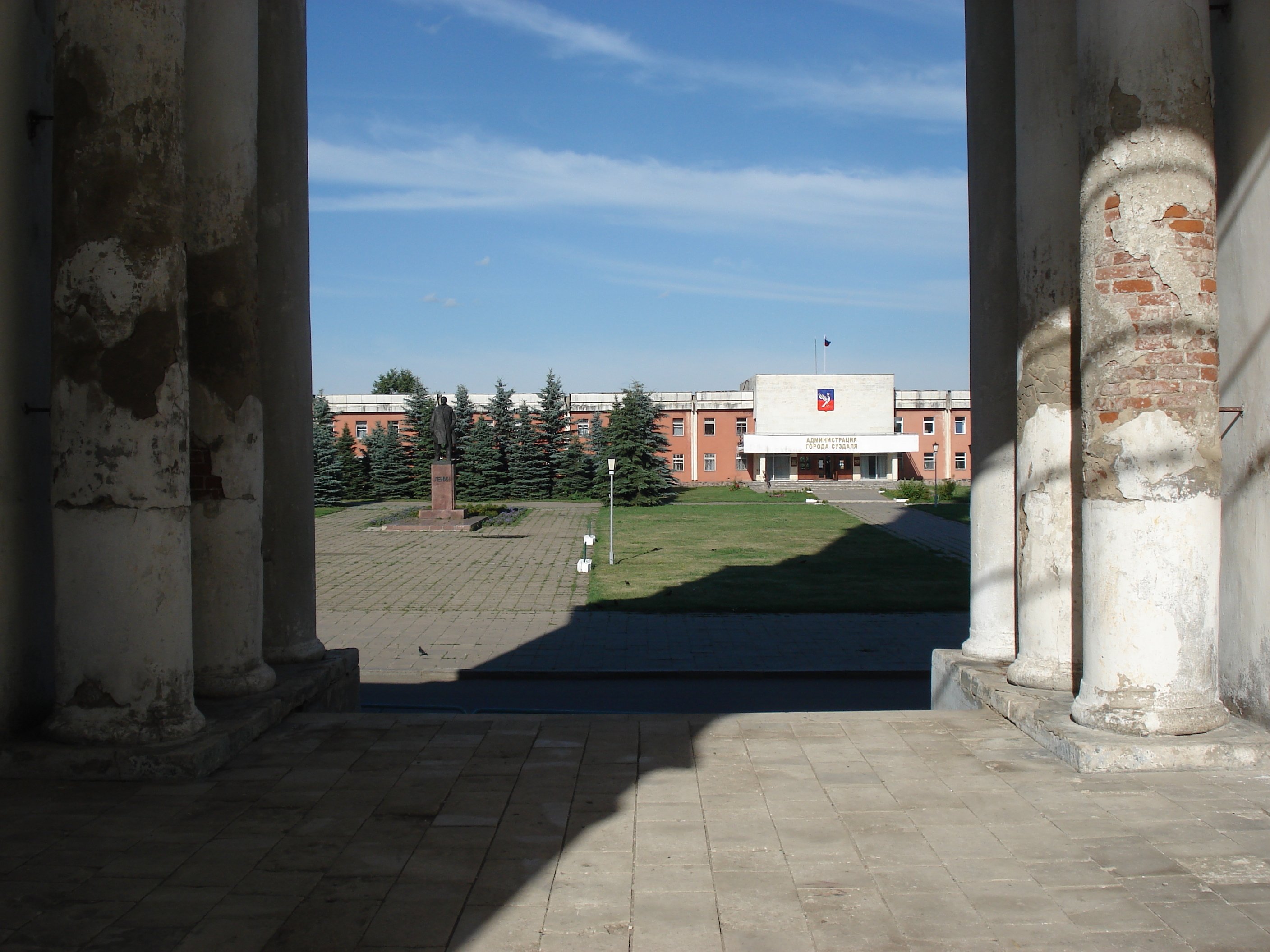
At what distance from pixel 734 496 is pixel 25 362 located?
4568cm

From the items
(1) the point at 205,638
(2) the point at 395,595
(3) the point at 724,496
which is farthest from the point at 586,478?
(1) the point at 205,638

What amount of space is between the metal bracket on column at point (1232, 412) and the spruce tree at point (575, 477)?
45724 mm

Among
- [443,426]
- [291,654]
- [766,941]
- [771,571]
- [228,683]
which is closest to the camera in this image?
[766,941]

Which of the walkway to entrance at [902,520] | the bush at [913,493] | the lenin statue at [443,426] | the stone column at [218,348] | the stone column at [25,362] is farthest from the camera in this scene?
the bush at [913,493]

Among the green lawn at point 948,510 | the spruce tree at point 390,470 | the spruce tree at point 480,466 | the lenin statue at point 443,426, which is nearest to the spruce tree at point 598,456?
the spruce tree at point 480,466

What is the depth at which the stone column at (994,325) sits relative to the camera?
285 inches

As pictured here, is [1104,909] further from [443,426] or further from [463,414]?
[463,414]

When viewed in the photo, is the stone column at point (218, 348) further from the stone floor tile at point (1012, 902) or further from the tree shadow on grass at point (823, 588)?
the tree shadow on grass at point (823, 588)

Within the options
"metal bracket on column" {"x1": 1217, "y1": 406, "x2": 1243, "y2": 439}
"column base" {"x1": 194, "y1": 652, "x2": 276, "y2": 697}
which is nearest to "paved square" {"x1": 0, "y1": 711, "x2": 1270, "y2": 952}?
"column base" {"x1": 194, "y1": 652, "x2": 276, "y2": 697}

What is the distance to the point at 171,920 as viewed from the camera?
3.58m

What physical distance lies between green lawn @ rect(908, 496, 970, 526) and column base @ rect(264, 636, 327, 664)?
27.9 meters

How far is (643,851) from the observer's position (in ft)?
13.8

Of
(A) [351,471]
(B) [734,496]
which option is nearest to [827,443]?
(B) [734,496]

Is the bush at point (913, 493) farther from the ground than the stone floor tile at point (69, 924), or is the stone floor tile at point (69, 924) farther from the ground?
the bush at point (913, 493)
